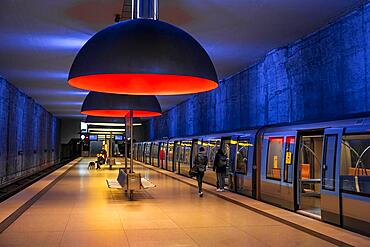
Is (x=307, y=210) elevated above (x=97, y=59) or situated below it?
below

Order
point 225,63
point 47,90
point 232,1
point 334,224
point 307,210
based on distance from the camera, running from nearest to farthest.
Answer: point 334,224 → point 232,1 → point 307,210 → point 225,63 → point 47,90

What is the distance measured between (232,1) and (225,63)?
8055 millimetres

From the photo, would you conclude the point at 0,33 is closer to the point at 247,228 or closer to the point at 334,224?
the point at 247,228

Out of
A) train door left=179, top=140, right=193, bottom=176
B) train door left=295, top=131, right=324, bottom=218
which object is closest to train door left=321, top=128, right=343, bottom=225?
train door left=295, top=131, right=324, bottom=218

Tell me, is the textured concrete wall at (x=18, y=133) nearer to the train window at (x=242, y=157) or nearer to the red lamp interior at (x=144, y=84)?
the train window at (x=242, y=157)

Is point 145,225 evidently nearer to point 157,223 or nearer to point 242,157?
point 157,223

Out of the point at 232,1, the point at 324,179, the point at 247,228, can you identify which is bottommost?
the point at 247,228

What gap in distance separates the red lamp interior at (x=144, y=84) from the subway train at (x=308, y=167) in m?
3.29

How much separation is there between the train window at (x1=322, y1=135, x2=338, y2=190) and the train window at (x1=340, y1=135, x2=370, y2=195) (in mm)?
293

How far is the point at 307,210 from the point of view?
11.8 metres

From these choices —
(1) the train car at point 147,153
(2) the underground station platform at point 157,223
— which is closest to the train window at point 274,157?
(2) the underground station platform at point 157,223

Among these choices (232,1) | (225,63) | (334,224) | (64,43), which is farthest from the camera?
(225,63)

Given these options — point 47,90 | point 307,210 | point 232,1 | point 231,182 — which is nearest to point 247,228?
point 307,210

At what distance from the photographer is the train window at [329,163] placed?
31.9 feet
